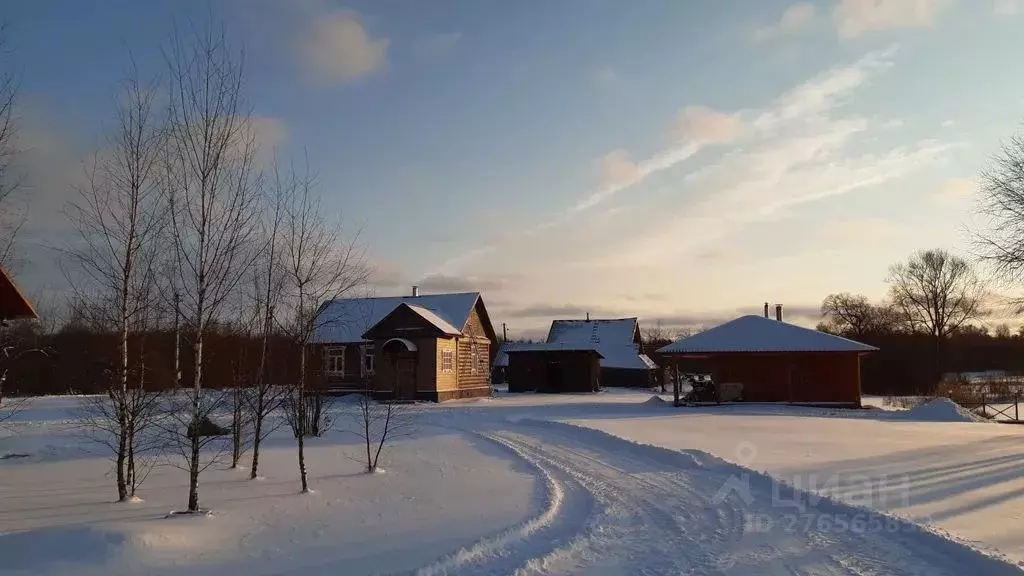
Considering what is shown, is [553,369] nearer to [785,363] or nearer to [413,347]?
[413,347]

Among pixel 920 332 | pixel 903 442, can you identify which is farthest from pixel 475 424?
pixel 920 332

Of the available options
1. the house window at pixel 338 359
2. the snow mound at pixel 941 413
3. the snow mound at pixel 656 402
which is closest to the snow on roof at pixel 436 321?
the house window at pixel 338 359

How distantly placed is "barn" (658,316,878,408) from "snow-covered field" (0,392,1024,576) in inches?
614

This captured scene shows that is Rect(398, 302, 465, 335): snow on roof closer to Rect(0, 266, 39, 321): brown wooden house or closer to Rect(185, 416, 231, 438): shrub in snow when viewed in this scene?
Rect(185, 416, 231, 438): shrub in snow

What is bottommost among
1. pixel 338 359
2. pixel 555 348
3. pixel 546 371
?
pixel 546 371

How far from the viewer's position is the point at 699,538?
8.45 meters

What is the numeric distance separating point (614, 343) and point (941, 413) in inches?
1340

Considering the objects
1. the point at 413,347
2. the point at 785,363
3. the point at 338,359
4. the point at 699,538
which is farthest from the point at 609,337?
the point at 699,538

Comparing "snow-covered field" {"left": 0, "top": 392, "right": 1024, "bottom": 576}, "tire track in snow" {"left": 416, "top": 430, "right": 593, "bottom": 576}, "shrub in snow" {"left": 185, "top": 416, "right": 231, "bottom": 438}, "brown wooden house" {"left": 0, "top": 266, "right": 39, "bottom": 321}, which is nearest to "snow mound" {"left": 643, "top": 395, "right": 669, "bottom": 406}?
"snow-covered field" {"left": 0, "top": 392, "right": 1024, "bottom": 576}

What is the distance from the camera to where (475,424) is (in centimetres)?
2494

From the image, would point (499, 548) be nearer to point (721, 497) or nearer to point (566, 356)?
point (721, 497)

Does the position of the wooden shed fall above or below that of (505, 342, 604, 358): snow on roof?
below

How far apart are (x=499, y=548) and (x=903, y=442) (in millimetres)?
14099

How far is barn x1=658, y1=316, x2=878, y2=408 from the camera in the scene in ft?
113
